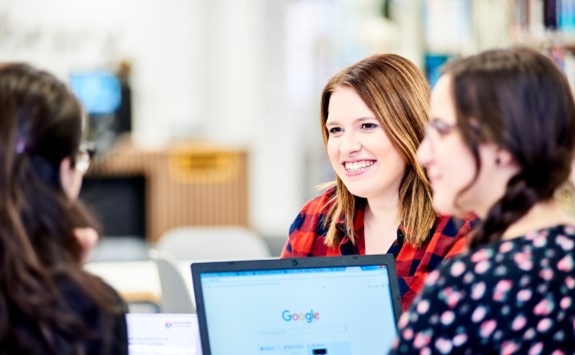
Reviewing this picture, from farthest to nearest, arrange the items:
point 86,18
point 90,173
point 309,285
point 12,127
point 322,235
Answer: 1. point 86,18
2. point 90,173
3. point 322,235
4. point 309,285
5. point 12,127

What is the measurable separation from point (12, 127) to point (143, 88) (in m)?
7.24

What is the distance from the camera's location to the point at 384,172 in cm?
208

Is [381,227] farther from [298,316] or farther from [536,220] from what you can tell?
[536,220]

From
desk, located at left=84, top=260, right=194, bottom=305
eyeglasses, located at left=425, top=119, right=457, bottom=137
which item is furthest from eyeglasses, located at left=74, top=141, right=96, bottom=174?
desk, located at left=84, top=260, right=194, bottom=305

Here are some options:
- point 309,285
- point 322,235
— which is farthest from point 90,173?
point 309,285

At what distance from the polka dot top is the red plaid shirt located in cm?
63

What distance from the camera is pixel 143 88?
842 centimetres

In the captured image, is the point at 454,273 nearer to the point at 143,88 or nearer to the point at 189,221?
the point at 189,221

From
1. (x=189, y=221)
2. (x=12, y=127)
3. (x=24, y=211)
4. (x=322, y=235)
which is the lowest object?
(x=189, y=221)

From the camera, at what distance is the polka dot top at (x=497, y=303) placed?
129 centimetres

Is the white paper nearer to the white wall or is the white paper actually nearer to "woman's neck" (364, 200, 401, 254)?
"woman's neck" (364, 200, 401, 254)

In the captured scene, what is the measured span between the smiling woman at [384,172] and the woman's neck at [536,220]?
2.00 feet

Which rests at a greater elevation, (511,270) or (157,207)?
(511,270)

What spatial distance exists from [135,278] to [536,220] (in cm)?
241
